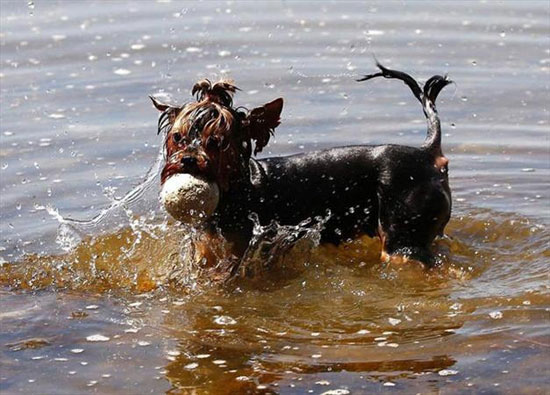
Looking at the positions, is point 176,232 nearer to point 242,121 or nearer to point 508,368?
point 242,121

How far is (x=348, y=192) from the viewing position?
26.3 feet

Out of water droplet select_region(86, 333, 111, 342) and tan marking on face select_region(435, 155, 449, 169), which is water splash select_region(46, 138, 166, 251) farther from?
tan marking on face select_region(435, 155, 449, 169)

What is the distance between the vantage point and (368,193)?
316 inches

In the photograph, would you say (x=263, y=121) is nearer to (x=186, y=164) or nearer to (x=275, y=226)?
(x=186, y=164)

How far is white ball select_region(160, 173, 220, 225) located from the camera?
7184 millimetres

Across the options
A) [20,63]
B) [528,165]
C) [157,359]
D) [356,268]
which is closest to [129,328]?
[157,359]

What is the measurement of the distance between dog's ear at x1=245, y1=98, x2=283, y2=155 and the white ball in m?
0.44

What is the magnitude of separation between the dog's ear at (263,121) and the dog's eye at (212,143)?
0.31m

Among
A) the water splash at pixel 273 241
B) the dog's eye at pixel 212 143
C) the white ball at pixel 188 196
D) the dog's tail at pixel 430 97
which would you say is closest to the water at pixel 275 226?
the water splash at pixel 273 241

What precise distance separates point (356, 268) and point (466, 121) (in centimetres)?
353

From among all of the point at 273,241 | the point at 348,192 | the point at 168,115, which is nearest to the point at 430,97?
the point at 348,192

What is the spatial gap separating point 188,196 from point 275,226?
941 mm

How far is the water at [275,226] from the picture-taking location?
22.5ft

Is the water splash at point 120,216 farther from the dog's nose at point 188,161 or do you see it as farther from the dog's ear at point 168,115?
the dog's nose at point 188,161
